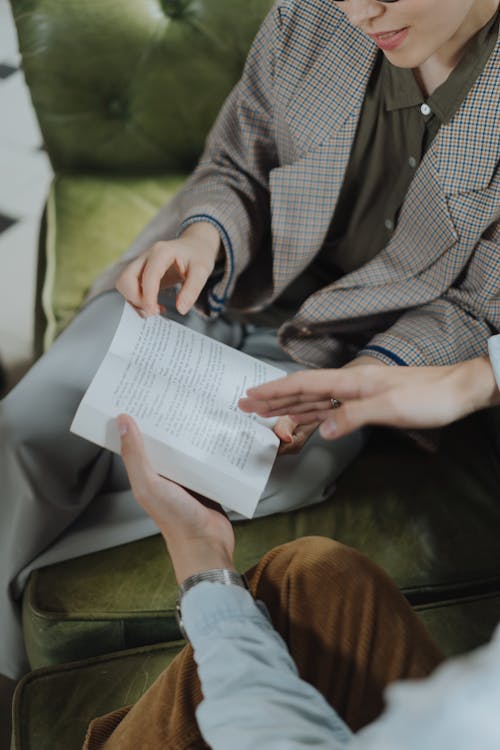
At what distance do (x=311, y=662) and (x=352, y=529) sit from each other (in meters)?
0.25

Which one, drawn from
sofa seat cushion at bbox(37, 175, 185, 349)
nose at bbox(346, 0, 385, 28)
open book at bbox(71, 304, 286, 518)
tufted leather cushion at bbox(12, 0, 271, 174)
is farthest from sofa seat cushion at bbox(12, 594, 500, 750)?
tufted leather cushion at bbox(12, 0, 271, 174)

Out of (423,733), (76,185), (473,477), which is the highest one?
(423,733)

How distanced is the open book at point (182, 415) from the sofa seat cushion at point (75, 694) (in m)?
0.24

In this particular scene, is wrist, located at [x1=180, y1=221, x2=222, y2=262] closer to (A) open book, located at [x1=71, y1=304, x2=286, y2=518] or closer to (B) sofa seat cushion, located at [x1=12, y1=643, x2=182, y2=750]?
(A) open book, located at [x1=71, y1=304, x2=286, y2=518]

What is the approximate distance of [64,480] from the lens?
3.25 ft

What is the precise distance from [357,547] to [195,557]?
0.92 feet

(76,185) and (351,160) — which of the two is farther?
(76,185)

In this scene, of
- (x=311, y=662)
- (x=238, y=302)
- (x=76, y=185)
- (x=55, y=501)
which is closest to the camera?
(x=311, y=662)

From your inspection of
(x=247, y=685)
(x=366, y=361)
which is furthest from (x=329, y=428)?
(x=247, y=685)

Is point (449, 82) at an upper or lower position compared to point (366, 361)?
upper

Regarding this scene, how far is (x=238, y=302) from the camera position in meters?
1.19

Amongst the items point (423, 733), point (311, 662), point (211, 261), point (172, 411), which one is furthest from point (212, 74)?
point (423, 733)

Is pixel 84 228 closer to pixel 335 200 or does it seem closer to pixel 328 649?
pixel 335 200

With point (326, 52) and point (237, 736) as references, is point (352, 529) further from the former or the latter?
point (326, 52)
